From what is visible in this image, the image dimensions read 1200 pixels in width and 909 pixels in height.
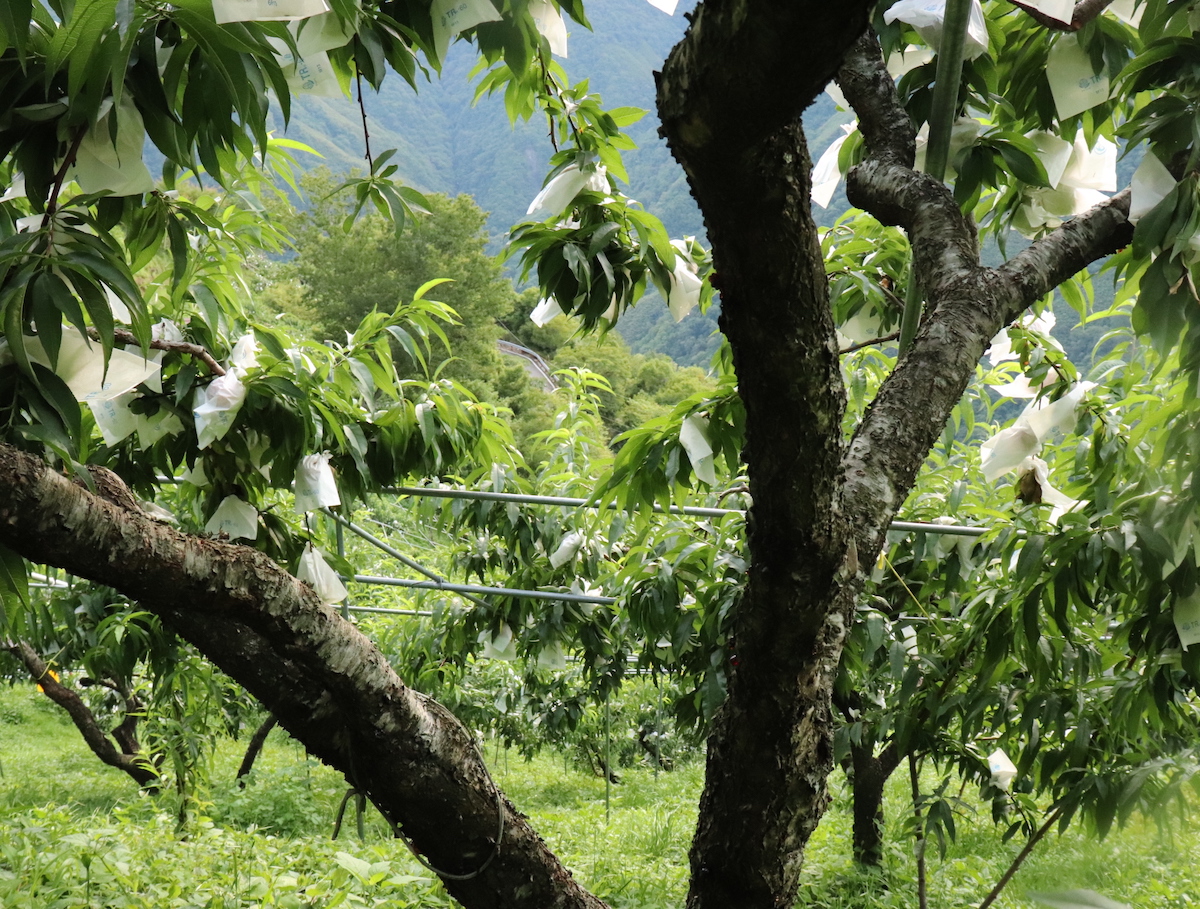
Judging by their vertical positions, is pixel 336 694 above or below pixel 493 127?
below

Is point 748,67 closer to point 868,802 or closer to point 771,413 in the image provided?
point 771,413

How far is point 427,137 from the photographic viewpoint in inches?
1773

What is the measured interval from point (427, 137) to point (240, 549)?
47264 millimetres

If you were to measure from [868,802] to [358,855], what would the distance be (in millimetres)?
2362

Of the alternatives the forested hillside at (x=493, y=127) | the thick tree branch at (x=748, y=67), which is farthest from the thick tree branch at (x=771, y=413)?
the forested hillside at (x=493, y=127)

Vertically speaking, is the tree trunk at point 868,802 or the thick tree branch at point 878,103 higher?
the thick tree branch at point 878,103

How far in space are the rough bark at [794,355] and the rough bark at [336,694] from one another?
279 millimetres

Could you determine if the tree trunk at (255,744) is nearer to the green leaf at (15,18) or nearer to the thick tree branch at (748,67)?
the green leaf at (15,18)

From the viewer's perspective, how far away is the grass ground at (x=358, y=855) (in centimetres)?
30

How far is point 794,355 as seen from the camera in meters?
0.79

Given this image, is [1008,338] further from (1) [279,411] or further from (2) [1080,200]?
(1) [279,411]

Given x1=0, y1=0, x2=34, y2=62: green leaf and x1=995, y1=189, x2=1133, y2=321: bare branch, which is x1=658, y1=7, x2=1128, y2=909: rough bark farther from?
x1=0, y1=0, x2=34, y2=62: green leaf

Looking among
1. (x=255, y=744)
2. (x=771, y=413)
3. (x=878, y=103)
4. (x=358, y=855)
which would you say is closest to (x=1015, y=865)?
(x=771, y=413)

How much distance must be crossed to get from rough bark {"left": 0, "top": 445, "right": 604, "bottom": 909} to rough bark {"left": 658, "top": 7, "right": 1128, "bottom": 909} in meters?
0.28
